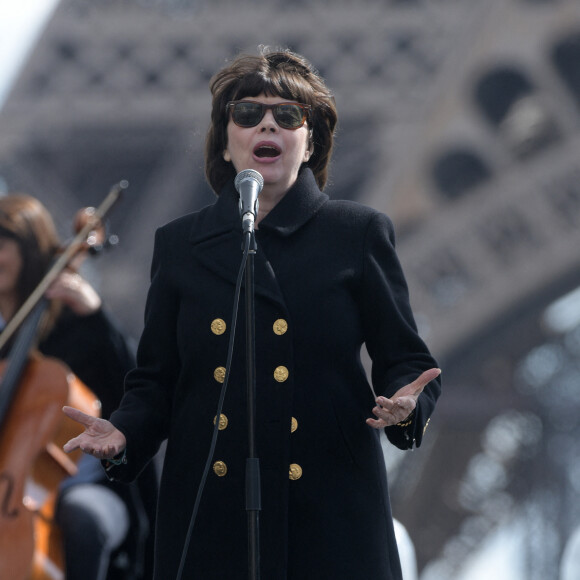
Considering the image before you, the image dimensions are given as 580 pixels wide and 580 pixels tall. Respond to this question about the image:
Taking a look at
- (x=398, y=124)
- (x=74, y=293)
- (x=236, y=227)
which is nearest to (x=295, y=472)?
(x=236, y=227)

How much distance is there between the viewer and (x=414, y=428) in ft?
6.97

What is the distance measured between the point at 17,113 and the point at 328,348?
47.1 ft

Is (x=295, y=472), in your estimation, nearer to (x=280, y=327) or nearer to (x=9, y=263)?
(x=280, y=327)

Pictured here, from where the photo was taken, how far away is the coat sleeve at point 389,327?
7.29 feet

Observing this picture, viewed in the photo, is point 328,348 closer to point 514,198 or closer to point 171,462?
point 171,462

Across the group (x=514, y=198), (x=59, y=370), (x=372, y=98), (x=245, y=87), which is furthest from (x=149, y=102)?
(x=245, y=87)

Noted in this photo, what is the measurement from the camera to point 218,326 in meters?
2.22

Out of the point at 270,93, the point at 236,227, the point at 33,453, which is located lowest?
the point at 33,453

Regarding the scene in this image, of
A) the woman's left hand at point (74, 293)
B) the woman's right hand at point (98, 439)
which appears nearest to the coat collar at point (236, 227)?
the woman's right hand at point (98, 439)

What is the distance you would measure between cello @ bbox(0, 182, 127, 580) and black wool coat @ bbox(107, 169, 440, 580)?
105cm

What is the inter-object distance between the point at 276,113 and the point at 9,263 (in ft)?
5.60

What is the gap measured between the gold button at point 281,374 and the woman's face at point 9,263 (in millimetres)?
1816

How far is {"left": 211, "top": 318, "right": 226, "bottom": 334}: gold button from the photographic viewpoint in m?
2.22

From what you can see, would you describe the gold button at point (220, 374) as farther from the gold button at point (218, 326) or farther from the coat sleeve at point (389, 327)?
the coat sleeve at point (389, 327)
